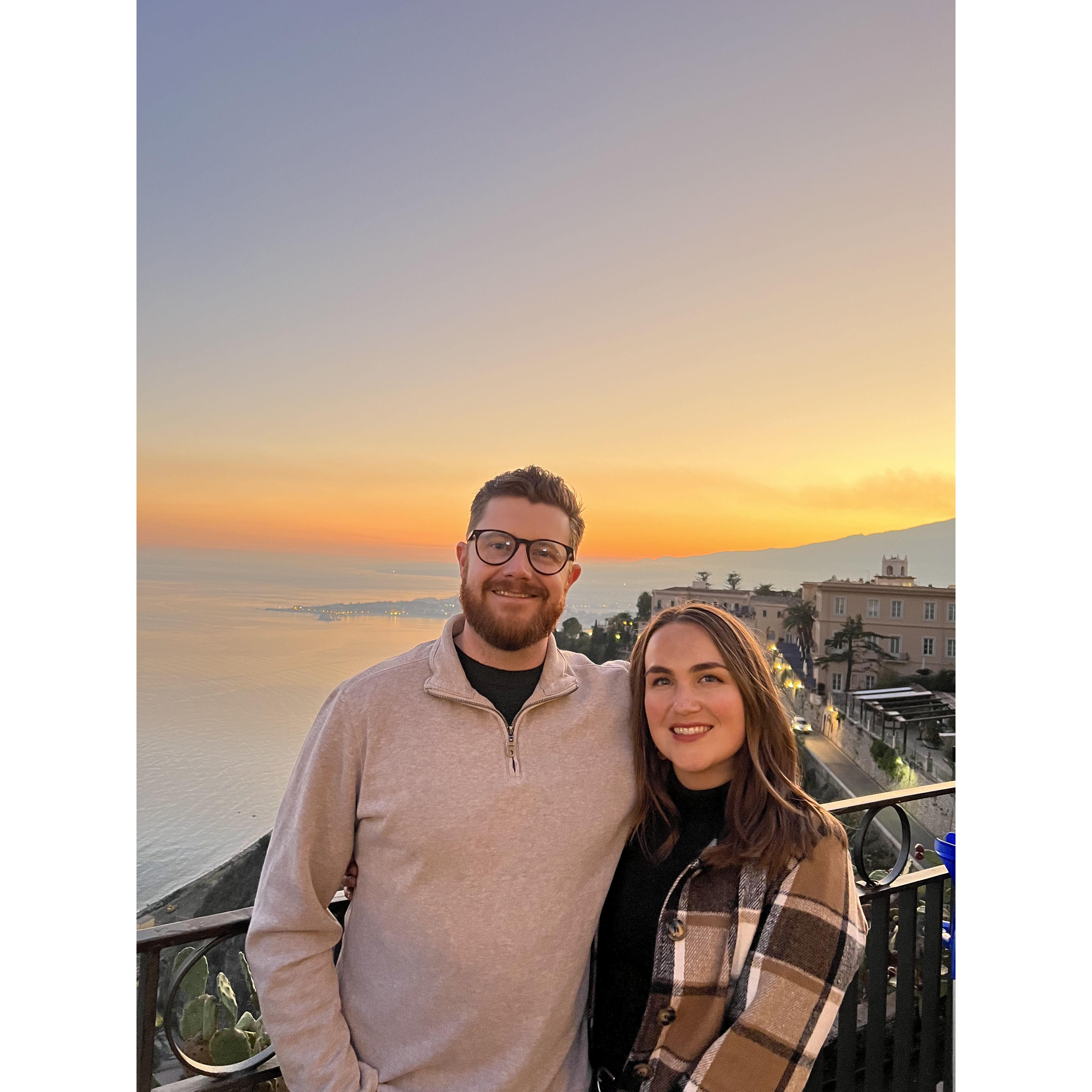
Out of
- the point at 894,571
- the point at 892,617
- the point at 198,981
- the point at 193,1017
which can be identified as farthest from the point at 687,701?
the point at 892,617

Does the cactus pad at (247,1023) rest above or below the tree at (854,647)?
above

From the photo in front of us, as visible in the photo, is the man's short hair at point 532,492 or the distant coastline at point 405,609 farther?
the distant coastline at point 405,609

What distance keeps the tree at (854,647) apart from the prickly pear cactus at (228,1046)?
86.2 ft

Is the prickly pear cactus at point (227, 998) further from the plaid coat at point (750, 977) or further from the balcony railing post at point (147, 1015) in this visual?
the plaid coat at point (750, 977)

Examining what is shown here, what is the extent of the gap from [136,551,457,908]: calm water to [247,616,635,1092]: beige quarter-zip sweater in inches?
293

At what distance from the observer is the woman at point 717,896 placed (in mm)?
1198

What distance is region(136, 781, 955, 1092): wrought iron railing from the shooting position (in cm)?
126

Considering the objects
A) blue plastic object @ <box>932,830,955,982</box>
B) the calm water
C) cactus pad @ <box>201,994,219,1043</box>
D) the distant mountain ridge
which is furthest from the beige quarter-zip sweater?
the distant mountain ridge

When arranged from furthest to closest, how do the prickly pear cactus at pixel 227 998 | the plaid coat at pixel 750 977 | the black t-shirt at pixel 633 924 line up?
the prickly pear cactus at pixel 227 998, the black t-shirt at pixel 633 924, the plaid coat at pixel 750 977

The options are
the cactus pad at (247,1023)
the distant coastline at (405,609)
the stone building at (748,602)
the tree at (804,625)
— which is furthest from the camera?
the tree at (804,625)

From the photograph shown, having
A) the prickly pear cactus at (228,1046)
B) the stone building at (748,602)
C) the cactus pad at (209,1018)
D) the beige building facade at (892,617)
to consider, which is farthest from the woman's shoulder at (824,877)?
the beige building facade at (892,617)

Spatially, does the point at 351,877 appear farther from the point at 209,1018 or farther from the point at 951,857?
the point at 951,857

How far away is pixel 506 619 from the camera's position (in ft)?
4.75
